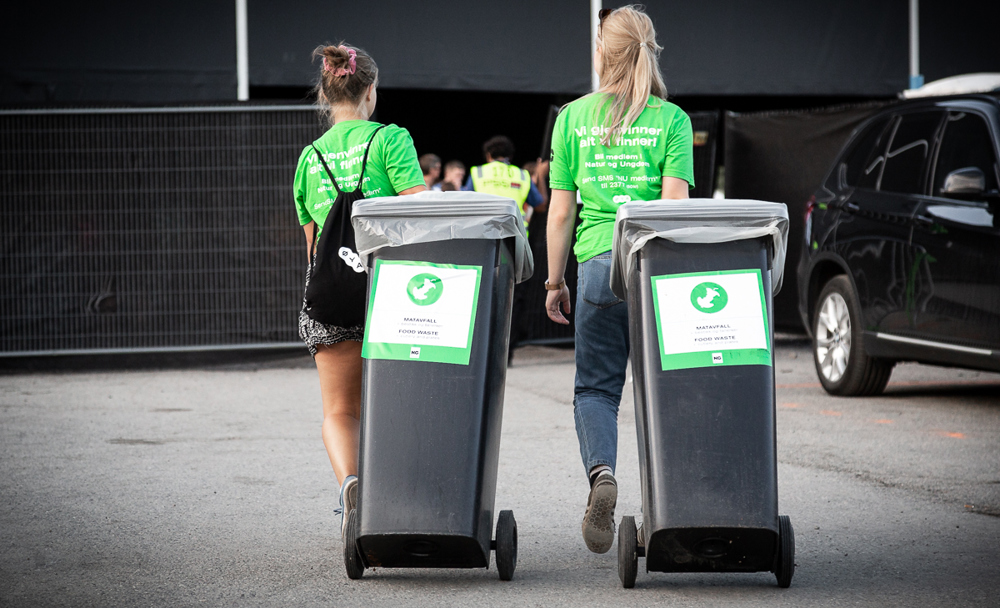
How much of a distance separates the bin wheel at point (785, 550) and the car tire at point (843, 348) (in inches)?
174

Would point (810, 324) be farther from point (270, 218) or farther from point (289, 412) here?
point (270, 218)

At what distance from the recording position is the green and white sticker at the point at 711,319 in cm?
359

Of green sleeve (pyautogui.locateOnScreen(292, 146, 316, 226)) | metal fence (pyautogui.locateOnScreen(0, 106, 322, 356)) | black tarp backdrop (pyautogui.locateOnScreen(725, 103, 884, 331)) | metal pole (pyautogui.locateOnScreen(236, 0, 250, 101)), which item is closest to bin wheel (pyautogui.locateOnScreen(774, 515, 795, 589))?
green sleeve (pyautogui.locateOnScreen(292, 146, 316, 226))

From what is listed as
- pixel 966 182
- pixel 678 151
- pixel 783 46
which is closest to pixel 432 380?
pixel 678 151

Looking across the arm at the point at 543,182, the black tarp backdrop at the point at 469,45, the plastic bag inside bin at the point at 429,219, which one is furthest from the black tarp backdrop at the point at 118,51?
the plastic bag inside bin at the point at 429,219

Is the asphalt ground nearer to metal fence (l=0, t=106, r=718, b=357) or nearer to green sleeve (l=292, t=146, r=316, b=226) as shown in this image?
green sleeve (l=292, t=146, r=316, b=226)

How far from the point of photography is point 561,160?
13.6 ft

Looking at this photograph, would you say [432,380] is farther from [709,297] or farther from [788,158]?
[788,158]

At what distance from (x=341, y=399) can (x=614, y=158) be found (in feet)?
4.16

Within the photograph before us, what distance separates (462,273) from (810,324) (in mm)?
5295

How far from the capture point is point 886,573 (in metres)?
3.87

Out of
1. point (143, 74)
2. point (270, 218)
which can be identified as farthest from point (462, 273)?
point (143, 74)

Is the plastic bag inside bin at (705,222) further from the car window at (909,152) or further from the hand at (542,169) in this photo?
the hand at (542,169)

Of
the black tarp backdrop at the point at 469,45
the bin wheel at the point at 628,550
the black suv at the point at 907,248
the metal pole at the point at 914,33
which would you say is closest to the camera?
the bin wheel at the point at 628,550
